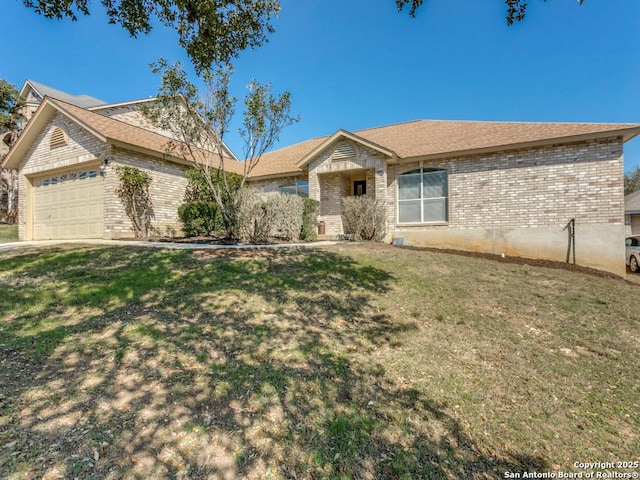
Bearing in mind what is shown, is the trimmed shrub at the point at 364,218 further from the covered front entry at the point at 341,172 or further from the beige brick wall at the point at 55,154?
the beige brick wall at the point at 55,154

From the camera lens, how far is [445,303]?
5.16 m

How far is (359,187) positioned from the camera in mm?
14719

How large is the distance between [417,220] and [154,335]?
1068 centimetres

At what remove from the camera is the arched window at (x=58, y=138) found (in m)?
12.9

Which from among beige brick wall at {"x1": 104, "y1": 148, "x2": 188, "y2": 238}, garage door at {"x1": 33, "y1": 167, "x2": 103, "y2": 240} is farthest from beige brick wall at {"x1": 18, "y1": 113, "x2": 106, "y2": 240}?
beige brick wall at {"x1": 104, "y1": 148, "x2": 188, "y2": 238}

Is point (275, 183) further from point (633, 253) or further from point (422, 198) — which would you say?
point (633, 253)

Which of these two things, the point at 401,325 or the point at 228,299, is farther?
the point at 228,299

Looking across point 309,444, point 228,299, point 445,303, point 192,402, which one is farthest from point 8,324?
point 445,303

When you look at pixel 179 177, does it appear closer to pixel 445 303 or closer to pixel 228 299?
pixel 228 299

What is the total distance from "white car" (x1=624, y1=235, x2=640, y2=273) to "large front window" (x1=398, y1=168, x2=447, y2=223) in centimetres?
972

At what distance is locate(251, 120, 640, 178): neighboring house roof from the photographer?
10086mm

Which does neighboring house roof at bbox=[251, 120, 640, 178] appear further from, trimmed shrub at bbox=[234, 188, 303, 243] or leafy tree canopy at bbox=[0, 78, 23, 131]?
leafy tree canopy at bbox=[0, 78, 23, 131]

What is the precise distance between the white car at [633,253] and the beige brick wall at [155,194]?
20.5 m

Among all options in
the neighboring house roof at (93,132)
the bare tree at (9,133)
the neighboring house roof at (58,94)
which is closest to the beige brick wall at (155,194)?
the neighboring house roof at (93,132)
